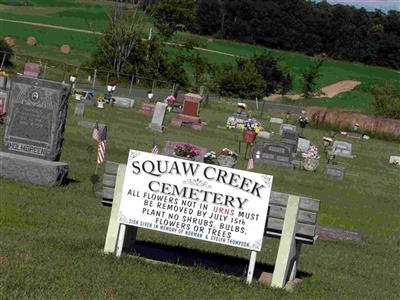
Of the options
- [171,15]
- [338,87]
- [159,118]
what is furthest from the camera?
[338,87]

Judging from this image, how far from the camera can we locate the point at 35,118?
19.6 m

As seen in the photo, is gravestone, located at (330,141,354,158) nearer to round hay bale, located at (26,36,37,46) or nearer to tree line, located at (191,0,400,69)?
round hay bale, located at (26,36,37,46)

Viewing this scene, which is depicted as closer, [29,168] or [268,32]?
[29,168]

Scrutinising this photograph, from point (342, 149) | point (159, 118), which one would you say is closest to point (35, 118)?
point (159, 118)

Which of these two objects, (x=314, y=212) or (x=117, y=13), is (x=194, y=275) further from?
(x=117, y=13)

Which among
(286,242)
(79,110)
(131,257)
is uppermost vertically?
(286,242)

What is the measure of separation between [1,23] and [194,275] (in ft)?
361

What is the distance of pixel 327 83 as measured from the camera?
5207 inches

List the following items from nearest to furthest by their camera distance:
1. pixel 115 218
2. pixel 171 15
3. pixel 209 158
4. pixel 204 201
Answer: pixel 204 201 → pixel 115 218 → pixel 209 158 → pixel 171 15

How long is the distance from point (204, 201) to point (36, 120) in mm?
9140

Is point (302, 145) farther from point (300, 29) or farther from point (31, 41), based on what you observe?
point (300, 29)

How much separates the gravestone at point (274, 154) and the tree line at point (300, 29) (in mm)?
129436

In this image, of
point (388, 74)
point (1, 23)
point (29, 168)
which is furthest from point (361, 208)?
point (388, 74)

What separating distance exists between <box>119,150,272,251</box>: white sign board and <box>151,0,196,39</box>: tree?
83.4m
